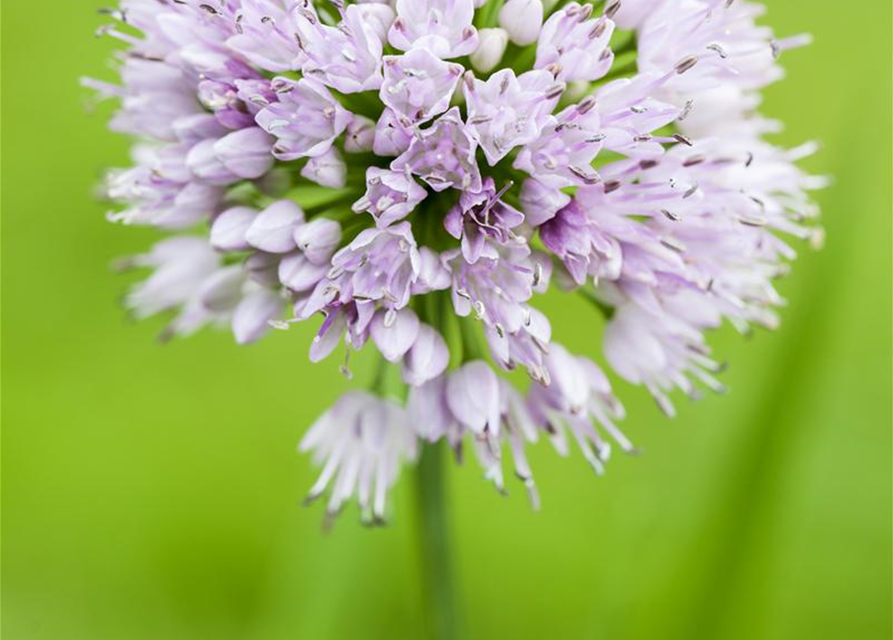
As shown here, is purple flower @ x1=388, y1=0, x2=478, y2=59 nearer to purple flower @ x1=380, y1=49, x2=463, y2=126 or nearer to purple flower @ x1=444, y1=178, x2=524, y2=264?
purple flower @ x1=380, y1=49, x2=463, y2=126

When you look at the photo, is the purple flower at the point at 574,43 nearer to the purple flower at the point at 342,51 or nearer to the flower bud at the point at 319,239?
the purple flower at the point at 342,51

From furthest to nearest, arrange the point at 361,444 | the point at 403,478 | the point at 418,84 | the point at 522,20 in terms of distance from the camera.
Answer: the point at 403,478
the point at 361,444
the point at 522,20
the point at 418,84

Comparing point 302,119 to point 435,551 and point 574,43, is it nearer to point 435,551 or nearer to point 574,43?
point 574,43

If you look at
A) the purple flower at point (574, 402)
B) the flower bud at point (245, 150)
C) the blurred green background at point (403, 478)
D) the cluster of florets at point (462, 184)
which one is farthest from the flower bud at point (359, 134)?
the blurred green background at point (403, 478)

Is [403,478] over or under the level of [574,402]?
under

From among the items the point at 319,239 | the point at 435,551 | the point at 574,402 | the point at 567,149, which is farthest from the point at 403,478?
the point at 567,149

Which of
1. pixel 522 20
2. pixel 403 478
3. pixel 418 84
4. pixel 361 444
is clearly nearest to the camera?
pixel 418 84

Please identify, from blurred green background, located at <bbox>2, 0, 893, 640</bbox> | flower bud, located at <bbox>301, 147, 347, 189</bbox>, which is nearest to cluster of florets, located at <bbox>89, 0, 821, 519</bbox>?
flower bud, located at <bbox>301, 147, 347, 189</bbox>
